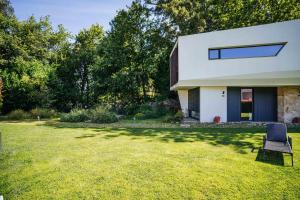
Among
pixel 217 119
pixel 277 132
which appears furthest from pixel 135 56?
pixel 277 132

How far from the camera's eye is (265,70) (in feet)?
49.8

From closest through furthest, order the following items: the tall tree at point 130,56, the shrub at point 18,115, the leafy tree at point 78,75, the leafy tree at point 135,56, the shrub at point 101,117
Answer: the shrub at point 101,117 → the shrub at point 18,115 → the tall tree at point 130,56 → the leafy tree at point 135,56 → the leafy tree at point 78,75

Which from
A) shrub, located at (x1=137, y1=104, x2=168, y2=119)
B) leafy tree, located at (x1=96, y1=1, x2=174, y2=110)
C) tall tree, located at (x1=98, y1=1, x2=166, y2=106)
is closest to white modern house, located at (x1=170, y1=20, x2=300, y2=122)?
shrub, located at (x1=137, y1=104, x2=168, y2=119)

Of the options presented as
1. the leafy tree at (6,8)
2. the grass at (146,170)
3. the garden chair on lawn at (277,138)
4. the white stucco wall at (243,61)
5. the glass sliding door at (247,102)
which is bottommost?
the grass at (146,170)

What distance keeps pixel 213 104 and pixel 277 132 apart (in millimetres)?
7938

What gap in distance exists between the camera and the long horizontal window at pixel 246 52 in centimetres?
1525

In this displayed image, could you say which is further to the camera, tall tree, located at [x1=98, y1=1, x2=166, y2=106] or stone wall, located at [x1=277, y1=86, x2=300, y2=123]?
tall tree, located at [x1=98, y1=1, x2=166, y2=106]

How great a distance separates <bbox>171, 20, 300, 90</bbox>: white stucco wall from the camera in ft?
48.9

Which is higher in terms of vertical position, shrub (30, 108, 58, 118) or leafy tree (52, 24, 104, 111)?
leafy tree (52, 24, 104, 111)

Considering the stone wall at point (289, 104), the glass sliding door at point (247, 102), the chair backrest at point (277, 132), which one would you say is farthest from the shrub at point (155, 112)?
the chair backrest at point (277, 132)

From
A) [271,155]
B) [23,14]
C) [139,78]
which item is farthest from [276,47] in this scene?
[23,14]

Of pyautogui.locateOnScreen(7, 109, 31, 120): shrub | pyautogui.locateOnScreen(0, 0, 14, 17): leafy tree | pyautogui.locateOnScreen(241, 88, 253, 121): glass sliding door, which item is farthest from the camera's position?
pyautogui.locateOnScreen(0, 0, 14, 17): leafy tree

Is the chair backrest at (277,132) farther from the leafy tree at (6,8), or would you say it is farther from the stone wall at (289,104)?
the leafy tree at (6,8)

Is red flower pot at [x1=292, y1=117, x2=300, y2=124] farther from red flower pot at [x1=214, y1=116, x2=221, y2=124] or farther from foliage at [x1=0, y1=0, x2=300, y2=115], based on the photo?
foliage at [x1=0, y1=0, x2=300, y2=115]
